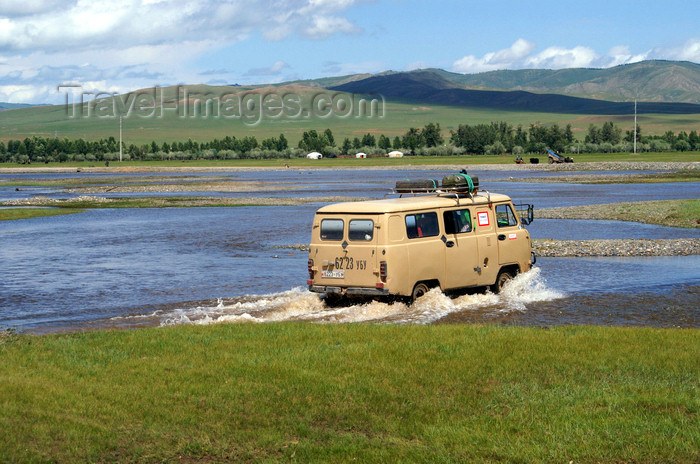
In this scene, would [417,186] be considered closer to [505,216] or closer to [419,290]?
[505,216]

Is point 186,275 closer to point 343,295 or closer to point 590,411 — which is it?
point 343,295

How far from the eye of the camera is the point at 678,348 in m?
13.2

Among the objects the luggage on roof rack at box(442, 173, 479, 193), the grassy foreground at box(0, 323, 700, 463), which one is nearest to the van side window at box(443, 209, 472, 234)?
the luggage on roof rack at box(442, 173, 479, 193)

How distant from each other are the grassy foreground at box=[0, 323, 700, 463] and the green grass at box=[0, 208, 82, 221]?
43.2m

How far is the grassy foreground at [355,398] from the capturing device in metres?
8.82

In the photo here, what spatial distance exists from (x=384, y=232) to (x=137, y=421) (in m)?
9.05

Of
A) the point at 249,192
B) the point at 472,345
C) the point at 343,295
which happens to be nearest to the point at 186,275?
the point at 343,295

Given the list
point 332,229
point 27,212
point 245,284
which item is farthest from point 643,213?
point 27,212

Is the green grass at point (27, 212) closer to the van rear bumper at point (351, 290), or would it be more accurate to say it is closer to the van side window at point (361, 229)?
the van rear bumper at point (351, 290)

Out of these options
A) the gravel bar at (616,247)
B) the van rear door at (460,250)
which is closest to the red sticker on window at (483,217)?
the van rear door at (460,250)

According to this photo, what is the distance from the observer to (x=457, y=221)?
19.5m

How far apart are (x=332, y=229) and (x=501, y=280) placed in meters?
5.00

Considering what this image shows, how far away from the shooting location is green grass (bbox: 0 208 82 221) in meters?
54.4

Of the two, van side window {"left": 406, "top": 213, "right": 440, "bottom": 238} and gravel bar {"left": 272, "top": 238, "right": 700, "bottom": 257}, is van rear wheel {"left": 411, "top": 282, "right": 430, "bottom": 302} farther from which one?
gravel bar {"left": 272, "top": 238, "right": 700, "bottom": 257}
